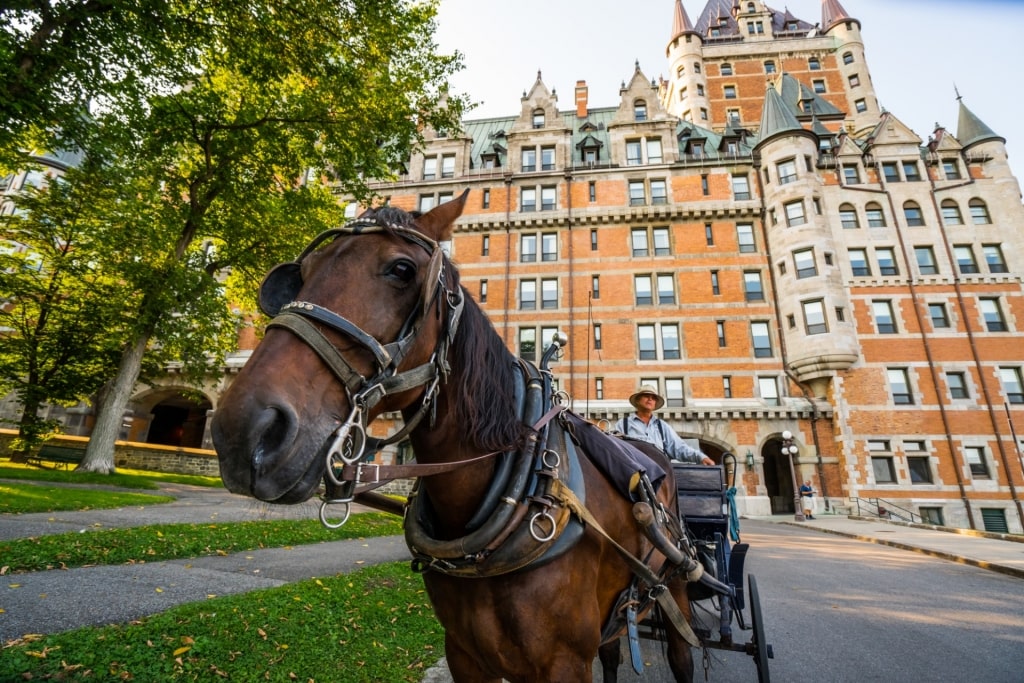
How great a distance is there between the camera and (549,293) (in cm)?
2781

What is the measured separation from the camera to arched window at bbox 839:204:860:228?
1041 inches

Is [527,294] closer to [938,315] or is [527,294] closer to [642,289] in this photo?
[642,289]

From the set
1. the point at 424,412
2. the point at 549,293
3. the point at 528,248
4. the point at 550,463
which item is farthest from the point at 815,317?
the point at 424,412

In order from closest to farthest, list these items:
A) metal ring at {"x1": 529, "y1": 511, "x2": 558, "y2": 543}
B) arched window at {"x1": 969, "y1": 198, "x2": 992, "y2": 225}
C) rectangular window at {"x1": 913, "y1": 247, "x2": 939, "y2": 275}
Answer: metal ring at {"x1": 529, "y1": 511, "x2": 558, "y2": 543}, rectangular window at {"x1": 913, "y1": 247, "x2": 939, "y2": 275}, arched window at {"x1": 969, "y1": 198, "x2": 992, "y2": 225}

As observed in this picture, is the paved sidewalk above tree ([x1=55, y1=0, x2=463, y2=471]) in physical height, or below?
below

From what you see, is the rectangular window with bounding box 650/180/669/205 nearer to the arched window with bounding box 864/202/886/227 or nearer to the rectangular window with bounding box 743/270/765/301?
the rectangular window with bounding box 743/270/765/301

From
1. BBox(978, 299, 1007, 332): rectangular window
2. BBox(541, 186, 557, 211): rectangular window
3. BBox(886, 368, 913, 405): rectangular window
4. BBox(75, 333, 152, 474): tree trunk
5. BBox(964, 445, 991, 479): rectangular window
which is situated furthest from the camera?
BBox(541, 186, 557, 211): rectangular window

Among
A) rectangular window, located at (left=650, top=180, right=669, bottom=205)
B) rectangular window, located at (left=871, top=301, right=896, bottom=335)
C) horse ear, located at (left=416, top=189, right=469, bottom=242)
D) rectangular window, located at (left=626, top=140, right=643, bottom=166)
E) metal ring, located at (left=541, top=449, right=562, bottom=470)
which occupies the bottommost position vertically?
metal ring, located at (left=541, top=449, right=562, bottom=470)

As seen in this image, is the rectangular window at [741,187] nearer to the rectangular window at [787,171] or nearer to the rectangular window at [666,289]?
the rectangular window at [787,171]

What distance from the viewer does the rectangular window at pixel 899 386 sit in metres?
22.9

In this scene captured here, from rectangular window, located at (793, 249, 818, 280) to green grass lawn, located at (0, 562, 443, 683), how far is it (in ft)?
87.8

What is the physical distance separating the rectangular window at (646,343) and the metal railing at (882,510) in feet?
38.0

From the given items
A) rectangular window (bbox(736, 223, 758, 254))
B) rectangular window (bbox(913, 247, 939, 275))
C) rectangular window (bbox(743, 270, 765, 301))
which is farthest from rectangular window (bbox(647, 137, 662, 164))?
rectangular window (bbox(913, 247, 939, 275))

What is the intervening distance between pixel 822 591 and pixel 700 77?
45464mm
